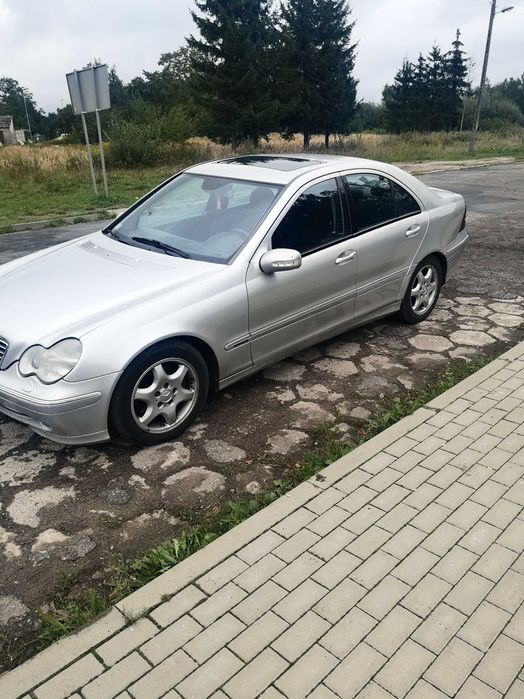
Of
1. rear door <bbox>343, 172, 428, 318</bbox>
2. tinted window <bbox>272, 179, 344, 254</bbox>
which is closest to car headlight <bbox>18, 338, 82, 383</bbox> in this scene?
tinted window <bbox>272, 179, 344, 254</bbox>

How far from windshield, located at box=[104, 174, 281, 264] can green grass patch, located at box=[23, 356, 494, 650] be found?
1443 millimetres

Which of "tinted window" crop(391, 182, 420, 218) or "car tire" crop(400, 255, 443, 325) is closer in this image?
"tinted window" crop(391, 182, 420, 218)

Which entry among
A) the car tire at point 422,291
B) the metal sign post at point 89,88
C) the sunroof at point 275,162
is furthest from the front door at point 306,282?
the metal sign post at point 89,88

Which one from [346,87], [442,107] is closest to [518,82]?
[442,107]

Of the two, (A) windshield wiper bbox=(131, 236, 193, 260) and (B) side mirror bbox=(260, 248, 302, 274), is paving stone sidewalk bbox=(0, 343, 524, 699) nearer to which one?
(B) side mirror bbox=(260, 248, 302, 274)

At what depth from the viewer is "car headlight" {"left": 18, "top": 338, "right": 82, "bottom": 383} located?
320 cm

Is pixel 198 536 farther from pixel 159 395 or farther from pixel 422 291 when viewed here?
pixel 422 291

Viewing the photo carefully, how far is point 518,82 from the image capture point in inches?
3460

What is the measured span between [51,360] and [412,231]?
131 inches

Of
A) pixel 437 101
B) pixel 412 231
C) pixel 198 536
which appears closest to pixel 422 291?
pixel 412 231

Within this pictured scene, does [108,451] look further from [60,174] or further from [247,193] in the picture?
[60,174]

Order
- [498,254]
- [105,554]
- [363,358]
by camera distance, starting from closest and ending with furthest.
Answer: [105,554], [363,358], [498,254]

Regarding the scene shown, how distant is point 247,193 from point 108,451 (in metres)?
2.15

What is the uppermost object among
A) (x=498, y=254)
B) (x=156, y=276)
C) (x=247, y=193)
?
(x=247, y=193)
